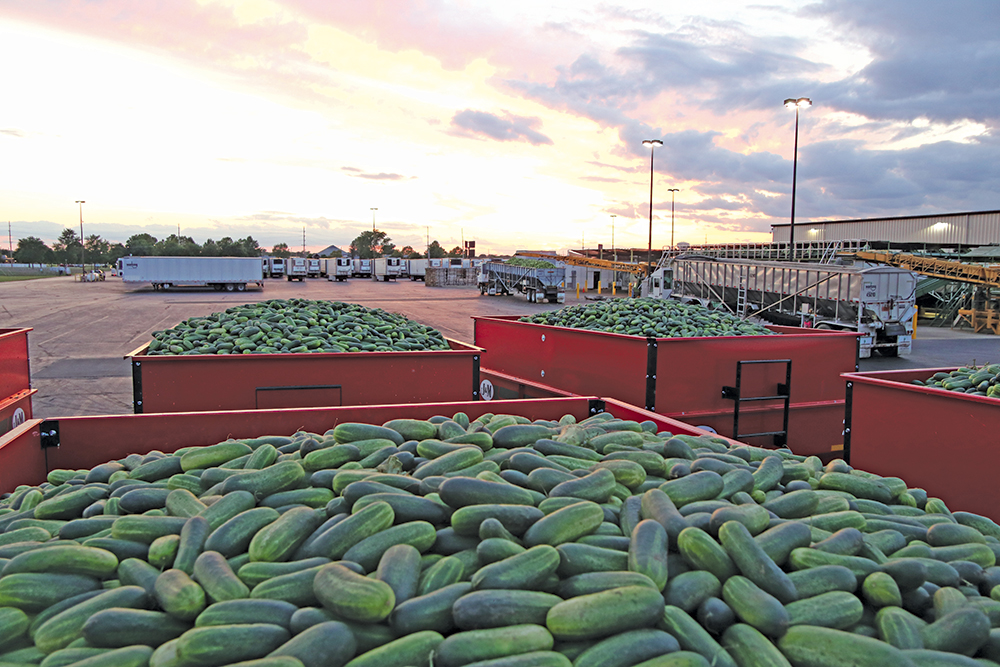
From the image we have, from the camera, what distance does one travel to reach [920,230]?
56875mm

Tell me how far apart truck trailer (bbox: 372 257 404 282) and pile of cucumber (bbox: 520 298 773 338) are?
6507 centimetres

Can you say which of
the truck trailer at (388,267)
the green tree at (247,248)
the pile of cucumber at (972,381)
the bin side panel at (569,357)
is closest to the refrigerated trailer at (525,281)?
the bin side panel at (569,357)

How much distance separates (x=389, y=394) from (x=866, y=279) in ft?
53.0

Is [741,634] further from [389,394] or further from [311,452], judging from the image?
[389,394]

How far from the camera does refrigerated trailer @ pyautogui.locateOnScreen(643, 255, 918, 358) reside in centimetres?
1803

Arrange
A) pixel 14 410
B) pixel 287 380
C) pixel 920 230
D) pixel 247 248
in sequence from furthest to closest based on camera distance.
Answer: pixel 247 248
pixel 920 230
pixel 14 410
pixel 287 380

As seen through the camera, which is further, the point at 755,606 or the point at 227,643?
the point at 755,606

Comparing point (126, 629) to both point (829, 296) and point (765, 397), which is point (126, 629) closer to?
point (765, 397)

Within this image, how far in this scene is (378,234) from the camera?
13675cm

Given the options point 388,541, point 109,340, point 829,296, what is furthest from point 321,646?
point 109,340

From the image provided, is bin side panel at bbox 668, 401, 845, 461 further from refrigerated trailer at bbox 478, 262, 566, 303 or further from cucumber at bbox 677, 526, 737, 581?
refrigerated trailer at bbox 478, 262, 566, 303

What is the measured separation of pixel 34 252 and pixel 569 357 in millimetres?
163392

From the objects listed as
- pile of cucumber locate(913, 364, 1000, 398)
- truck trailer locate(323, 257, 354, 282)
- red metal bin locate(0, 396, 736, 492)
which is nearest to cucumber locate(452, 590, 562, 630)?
red metal bin locate(0, 396, 736, 492)

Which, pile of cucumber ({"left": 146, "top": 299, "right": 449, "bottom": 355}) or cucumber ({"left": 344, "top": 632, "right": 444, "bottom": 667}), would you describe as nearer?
cucumber ({"left": 344, "top": 632, "right": 444, "bottom": 667})
